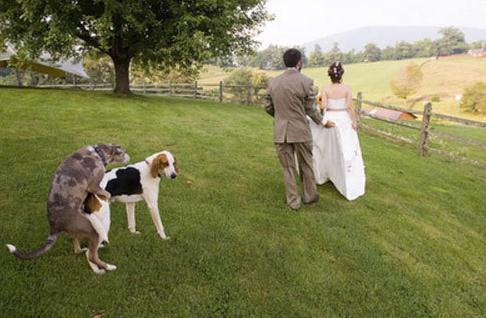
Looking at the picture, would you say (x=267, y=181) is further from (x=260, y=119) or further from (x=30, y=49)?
(x=30, y=49)

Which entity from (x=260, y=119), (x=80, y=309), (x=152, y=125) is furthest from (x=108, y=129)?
(x=80, y=309)

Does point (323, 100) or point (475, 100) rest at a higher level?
point (323, 100)

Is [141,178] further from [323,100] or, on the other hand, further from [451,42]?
[451,42]

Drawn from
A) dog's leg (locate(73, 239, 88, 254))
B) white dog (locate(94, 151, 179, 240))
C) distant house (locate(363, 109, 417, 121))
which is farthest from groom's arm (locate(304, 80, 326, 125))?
distant house (locate(363, 109, 417, 121))

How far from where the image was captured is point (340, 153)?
21.3 feet

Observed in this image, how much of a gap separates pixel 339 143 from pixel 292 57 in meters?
1.97

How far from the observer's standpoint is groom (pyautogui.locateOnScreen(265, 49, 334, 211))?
17.7 ft

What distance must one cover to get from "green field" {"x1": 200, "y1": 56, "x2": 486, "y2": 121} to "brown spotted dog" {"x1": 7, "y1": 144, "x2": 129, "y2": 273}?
185 ft

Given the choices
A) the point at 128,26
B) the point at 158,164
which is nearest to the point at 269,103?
the point at 158,164

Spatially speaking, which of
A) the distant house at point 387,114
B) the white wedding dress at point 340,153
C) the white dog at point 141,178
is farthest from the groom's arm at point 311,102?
the distant house at point 387,114

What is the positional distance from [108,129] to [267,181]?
6.03m

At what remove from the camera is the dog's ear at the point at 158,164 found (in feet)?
13.2

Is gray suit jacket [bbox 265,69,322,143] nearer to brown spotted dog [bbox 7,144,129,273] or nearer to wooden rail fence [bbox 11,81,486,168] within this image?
brown spotted dog [bbox 7,144,129,273]

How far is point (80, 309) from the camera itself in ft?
10.6
